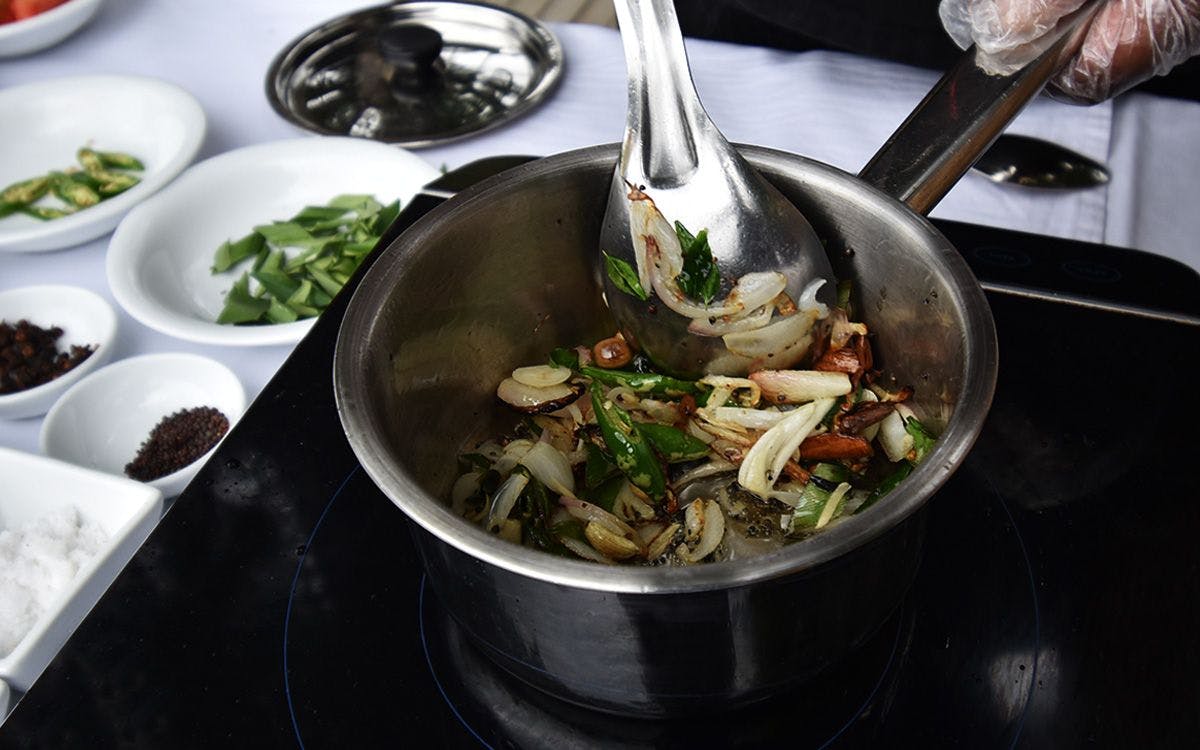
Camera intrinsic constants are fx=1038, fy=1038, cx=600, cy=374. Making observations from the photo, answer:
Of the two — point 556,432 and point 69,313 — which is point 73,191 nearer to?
point 69,313

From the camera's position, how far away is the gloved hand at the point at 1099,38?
0.76 metres

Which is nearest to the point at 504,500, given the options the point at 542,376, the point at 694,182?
the point at 542,376

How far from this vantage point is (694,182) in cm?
70

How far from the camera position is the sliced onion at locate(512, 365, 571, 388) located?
77 centimetres

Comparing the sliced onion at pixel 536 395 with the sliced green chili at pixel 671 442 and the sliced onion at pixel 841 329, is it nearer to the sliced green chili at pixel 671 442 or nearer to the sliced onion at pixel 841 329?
the sliced green chili at pixel 671 442

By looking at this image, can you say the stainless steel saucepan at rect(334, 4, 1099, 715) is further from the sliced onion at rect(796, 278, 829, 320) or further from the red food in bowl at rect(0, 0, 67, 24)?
the red food in bowl at rect(0, 0, 67, 24)

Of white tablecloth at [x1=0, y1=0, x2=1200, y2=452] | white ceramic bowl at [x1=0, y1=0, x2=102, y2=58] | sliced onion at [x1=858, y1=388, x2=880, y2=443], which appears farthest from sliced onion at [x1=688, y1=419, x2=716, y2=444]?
white ceramic bowl at [x1=0, y1=0, x2=102, y2=58]

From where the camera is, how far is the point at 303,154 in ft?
3.91

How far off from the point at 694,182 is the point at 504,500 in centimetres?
25

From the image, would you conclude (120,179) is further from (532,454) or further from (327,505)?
(532,454)

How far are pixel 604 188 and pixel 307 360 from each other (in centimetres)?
29

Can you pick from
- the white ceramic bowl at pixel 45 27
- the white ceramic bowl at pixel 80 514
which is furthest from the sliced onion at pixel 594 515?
the white ceramic bowl at pixel 45 27

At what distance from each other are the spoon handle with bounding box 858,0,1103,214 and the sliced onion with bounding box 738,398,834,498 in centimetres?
16

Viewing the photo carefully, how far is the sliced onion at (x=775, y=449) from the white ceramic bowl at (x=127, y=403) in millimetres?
481
